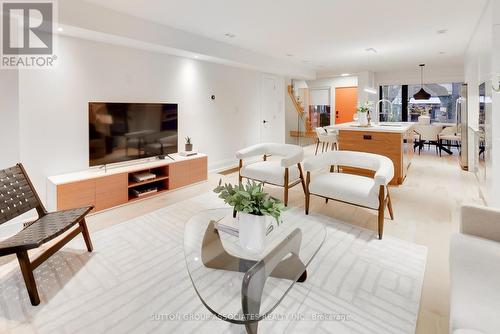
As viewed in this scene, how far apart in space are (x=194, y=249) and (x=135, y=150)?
2780mm

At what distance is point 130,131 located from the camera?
4289 mm

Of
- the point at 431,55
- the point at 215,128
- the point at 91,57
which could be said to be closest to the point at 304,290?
the point at 91,57

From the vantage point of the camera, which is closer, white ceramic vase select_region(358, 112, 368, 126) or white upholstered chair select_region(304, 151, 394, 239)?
white upholstered chair select_region(304, 151, 394, 239)

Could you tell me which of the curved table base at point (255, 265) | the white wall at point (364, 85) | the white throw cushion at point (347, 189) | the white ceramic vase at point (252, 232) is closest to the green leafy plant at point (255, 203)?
the white ceramic vase at point (252, 232)

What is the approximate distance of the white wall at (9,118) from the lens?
9.99 feet

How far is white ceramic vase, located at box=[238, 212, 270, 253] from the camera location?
201cm

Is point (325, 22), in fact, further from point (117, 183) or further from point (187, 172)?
point (117, 183)

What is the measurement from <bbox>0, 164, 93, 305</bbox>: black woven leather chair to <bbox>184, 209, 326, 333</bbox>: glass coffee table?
996mm

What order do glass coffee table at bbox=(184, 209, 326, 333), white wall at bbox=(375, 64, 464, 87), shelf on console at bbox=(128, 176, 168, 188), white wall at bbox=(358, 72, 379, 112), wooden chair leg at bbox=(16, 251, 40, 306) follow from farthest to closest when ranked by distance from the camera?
white wall at bbox=(358, 72, 379, 112) → white wall at bbox=(375, 64, 464, 87) → shelf on console at bbox=(128, 176, 168, 188) → wooden chair leg at bbox=(16, 251, 40, 306) → glass coffee table at bbox=(184, 209, 326, 333)

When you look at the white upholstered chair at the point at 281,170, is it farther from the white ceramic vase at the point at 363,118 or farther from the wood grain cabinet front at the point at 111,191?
the white ceramic vase at the point at 363,118

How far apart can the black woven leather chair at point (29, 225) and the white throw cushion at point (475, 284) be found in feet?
8.10

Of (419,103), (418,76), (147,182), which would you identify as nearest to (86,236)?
(147,182)

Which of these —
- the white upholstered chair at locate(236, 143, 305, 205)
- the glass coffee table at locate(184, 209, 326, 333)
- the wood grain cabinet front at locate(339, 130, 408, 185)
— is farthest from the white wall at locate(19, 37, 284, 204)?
the wood grain cabinet front at locate(339, 130, 408, 185)

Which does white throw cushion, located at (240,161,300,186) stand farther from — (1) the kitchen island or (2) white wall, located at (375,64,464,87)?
(2) white wall, located at (375,64,464,87)
